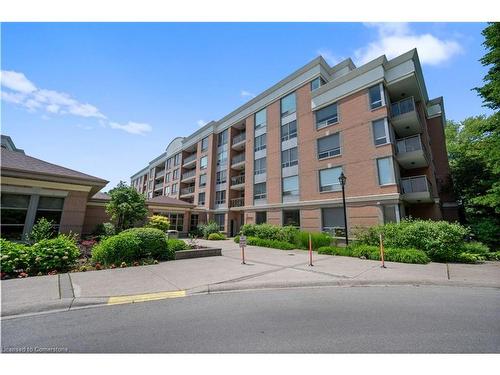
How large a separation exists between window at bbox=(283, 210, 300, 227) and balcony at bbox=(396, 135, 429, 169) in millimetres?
10045

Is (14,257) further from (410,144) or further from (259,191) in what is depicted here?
(410,144)

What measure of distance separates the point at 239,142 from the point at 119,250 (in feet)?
78.7

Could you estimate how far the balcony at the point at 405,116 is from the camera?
18.1 m

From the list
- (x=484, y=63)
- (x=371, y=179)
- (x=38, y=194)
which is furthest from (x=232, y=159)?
(x=484, y=63)

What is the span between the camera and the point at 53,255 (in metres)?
8.34

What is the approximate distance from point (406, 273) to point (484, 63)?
16.0m

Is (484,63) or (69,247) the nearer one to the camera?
(69,247)

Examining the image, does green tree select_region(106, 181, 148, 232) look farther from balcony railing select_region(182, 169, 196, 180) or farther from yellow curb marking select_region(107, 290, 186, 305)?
balcony railing select_region(182, 169, 196, 180)

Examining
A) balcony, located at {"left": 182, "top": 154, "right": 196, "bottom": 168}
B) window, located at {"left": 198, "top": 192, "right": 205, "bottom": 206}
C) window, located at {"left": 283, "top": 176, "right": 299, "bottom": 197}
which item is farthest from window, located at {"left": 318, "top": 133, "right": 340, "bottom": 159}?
balcony, located at {"left": 182, "top": 154, "right": 196, "bottom": 168}

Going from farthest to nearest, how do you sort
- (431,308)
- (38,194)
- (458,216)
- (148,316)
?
1. (458,216)
2. (38,194)
3. (431,308)
4. (148,316)

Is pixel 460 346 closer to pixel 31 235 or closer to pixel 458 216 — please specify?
pixel 31 235

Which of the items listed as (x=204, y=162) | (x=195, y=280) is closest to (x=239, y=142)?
(x=204, y=162)

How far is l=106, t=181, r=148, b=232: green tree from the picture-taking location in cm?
1791

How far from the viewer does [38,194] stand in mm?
10961
